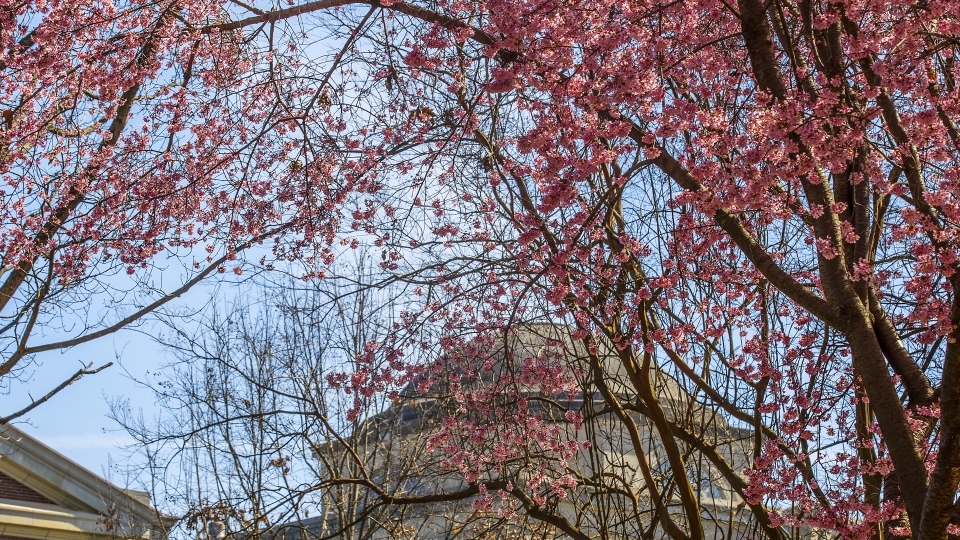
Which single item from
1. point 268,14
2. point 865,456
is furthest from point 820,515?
point 268,14

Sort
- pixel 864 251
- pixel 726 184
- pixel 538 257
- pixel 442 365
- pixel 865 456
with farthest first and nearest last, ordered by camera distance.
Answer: pixel 442 365 < pixel 538 257 < pixel 865 456 < pixel 864 251 < pixel 726 184

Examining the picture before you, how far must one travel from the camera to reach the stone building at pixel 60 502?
1516 cm

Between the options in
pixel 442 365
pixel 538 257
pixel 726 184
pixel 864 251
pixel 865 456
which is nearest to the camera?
pixel 726 184

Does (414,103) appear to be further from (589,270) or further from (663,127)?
(663,127)

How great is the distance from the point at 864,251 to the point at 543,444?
3.15 metres

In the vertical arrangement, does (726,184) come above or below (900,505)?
above

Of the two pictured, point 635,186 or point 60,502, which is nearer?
point 635,186

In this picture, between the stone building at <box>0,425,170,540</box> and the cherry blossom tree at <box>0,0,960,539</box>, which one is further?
the stone building at <box>0,425,170,540</box>

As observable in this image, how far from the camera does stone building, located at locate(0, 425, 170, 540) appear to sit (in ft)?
49.7

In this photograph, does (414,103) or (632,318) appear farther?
(414,103)

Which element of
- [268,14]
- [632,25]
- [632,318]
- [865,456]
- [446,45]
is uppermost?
[268,14]

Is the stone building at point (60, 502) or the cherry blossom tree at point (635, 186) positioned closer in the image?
the cherry blossom tree at point (635, 186)

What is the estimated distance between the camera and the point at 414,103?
7215 mm

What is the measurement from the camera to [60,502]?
16.1 m
